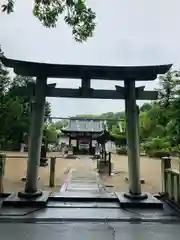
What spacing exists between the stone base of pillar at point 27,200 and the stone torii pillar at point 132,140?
226 cm

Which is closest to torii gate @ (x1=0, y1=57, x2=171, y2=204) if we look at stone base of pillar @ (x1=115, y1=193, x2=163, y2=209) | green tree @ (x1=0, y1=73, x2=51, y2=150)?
stone base of pillar @ (x1=115, y1=193, x2=163, y2=209)

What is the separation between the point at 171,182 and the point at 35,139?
153 inches

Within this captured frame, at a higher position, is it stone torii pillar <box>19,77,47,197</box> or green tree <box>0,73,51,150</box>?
green tree <box>0,73,51,150</box>

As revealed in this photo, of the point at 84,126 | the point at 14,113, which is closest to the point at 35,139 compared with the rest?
the point at 14,113

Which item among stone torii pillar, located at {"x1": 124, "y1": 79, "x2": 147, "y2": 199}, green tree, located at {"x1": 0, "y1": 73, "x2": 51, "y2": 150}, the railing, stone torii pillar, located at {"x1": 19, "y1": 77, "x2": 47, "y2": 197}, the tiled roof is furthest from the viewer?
the tiled roof

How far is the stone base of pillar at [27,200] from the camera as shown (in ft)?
23.3

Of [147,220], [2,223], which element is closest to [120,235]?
[147,220]

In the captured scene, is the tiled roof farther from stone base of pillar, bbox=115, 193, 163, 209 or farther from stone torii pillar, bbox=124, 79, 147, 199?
stone base of pillar, bbox=115, 193, 163, 209

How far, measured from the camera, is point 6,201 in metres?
7.17

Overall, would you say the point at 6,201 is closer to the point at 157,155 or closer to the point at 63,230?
the point at 63,230

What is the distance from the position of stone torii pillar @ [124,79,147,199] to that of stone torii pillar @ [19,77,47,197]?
7.93ft

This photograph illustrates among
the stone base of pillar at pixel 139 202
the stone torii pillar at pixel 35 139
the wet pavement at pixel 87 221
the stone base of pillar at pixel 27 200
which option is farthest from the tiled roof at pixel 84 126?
the wet pavement at pixel 87 221

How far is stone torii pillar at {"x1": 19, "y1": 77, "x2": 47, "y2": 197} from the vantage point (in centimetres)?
776

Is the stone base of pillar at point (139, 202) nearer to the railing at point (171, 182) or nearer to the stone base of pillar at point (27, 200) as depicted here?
the railing at point (171, 182)
